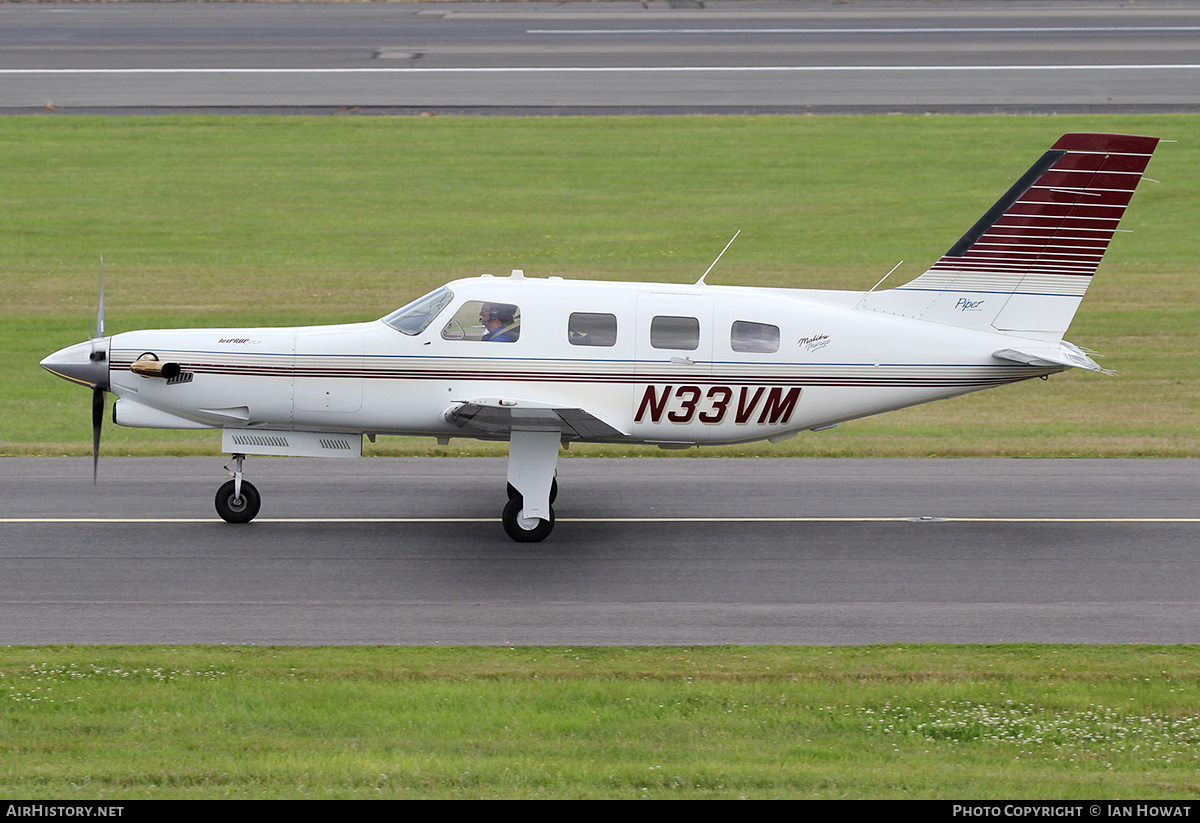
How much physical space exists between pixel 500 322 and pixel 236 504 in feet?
12.1

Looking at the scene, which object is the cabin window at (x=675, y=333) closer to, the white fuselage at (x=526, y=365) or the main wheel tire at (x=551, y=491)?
the white fuselage at (x=526, y=365)

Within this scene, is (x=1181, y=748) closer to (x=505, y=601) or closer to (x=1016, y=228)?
(x=505, y=601)

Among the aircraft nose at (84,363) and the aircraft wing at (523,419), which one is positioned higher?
the aircraft nose at (84,363)

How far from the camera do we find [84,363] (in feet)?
46.7

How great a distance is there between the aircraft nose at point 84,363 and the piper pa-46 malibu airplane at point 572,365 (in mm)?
15

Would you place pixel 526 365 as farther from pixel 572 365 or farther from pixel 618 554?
pixel 618 554

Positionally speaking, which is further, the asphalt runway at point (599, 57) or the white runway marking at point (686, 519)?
the asphalt runway at point (599, 57)

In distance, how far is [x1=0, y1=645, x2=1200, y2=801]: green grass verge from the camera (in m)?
8.69

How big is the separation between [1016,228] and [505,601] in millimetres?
7274

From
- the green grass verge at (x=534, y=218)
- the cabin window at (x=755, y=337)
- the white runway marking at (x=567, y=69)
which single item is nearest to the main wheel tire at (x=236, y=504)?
the cabin window at (x=755, y=337)

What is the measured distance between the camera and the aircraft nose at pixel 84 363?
1422cm

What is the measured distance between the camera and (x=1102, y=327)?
85.1 feet

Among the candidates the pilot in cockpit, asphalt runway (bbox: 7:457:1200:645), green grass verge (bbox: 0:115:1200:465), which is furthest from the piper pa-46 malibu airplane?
green grass verge (bbox: 0:115:1200:465)

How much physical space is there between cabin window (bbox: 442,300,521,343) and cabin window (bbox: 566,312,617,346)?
588 mm
